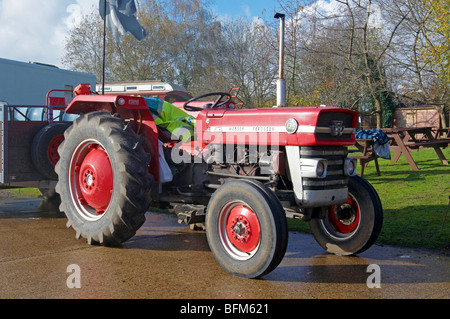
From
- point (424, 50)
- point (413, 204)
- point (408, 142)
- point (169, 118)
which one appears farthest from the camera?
point (424, 50)

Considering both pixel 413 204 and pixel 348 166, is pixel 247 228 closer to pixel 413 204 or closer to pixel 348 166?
pixel 348 166

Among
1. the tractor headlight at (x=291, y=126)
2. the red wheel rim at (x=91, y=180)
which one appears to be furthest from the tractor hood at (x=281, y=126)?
the red wheel rim at (x=91, y=180)

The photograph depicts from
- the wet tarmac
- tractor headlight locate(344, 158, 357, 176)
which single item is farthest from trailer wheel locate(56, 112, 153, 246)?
tractor headlight locate(344, 158, 357, 176)

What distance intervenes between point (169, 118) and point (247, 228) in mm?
1925

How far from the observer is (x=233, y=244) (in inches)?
163

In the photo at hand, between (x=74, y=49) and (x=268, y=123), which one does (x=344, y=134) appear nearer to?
(x=268, y=123)

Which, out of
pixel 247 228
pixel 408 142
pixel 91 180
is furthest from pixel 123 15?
pixel 408 142

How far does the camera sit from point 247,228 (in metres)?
3.98

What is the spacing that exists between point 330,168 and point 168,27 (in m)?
30.7

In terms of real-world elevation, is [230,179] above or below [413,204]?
above

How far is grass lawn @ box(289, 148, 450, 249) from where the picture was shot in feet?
17.3

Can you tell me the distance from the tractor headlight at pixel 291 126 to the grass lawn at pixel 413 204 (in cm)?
209

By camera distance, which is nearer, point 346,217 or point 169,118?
point 346,217
